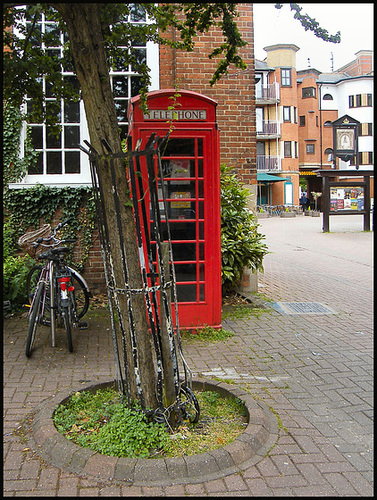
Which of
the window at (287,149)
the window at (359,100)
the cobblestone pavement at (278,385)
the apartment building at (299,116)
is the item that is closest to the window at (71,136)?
the cobblestone pavement at (278,385)

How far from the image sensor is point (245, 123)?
8.09 metres

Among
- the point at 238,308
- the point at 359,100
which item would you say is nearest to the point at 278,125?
the point at 359,100

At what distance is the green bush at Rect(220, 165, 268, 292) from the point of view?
297 inches

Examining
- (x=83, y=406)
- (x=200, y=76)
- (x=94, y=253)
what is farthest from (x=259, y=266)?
(x=83, y=406)

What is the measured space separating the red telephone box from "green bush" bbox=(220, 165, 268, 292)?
4.62 feet

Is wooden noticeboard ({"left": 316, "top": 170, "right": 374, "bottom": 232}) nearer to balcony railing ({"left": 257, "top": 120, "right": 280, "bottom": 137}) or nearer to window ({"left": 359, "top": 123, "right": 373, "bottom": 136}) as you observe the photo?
balcony railing ({"left": 257, "top": 120, "right": 280, "bottom": 137})

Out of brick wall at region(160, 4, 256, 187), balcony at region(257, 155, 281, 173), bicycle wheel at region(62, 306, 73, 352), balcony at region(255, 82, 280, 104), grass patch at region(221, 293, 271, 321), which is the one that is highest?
balcony at region(255, 82, 280, 104)

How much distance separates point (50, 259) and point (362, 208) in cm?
1955

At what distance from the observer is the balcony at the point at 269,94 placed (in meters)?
48.9

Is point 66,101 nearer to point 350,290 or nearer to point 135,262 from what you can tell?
point 135,262

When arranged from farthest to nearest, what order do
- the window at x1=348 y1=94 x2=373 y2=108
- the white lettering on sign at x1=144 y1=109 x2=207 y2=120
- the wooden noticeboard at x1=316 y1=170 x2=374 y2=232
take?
the window at x1=348 y1=94 x2=373 y2=108, the wooden noticeboard at x1=316 y1=170 x2=374 y2=232, the white lettering on sign at x1=144 y1=109 x2=207 y2=120

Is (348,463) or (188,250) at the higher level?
(188,250)

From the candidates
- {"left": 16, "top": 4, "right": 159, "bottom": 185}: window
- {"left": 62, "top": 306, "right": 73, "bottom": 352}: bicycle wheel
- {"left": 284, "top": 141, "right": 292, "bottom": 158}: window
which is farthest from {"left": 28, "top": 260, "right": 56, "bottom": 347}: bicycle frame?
{"left": 284, "top": 141, "right": 292, "bottom": 158}: window

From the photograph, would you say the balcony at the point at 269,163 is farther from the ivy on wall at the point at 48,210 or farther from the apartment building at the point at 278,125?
the ivy on wall at the point at 48,210
